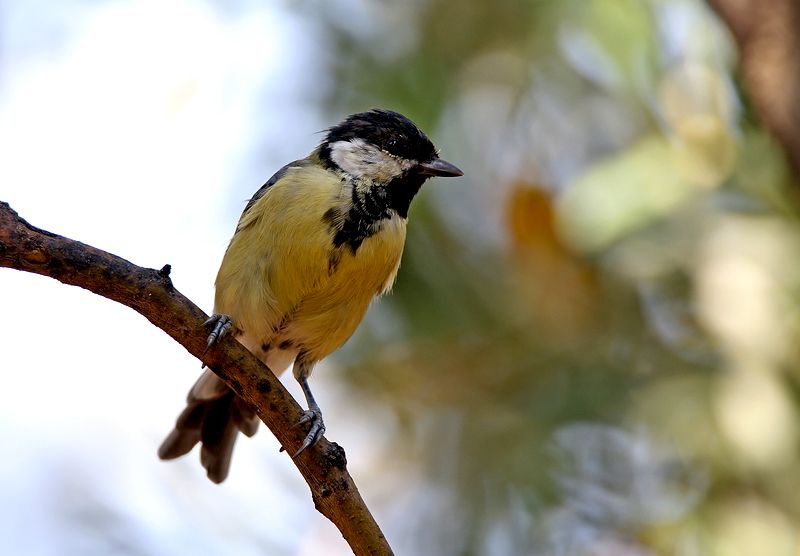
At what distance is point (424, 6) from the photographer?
4.70 meters

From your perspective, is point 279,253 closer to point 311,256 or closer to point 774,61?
point 311,256

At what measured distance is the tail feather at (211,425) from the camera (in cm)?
361

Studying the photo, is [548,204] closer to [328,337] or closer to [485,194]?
[485,194]

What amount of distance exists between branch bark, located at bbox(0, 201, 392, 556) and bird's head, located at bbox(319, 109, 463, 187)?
3.60 ft

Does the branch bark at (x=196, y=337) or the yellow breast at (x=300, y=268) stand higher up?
the yellow breast at (x=300, y=268)

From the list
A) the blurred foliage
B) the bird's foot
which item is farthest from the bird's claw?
the blurred foliage

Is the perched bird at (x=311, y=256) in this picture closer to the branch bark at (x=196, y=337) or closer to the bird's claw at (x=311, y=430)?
the bird's claw at (x=311, y=430)

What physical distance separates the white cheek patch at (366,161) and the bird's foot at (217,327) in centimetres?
93

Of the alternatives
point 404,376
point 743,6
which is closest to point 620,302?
point 404,376

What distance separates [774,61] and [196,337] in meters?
2.01

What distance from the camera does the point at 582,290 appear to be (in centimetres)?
419

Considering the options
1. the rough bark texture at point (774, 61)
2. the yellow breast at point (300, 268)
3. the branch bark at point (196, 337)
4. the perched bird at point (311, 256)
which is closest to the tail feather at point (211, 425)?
the perched bird at point (311, 256)

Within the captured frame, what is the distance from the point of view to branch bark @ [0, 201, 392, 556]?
7.66 ft

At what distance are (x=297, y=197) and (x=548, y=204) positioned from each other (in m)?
1.39
